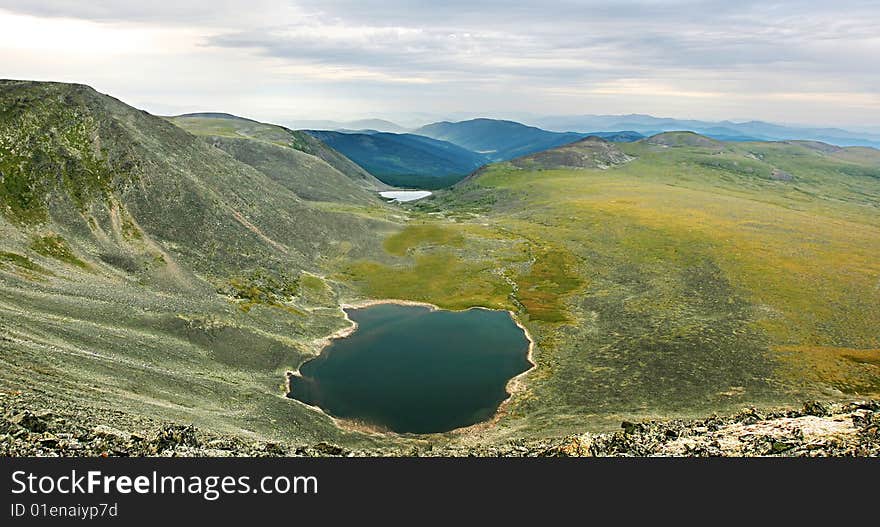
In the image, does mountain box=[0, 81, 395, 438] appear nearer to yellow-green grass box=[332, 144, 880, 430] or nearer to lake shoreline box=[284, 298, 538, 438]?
lake shoreline box=[284, 298, 538, 438]

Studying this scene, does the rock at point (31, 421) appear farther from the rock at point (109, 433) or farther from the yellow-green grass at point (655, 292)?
the yellow-green grass at point (655, 292)

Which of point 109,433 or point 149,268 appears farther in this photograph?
point 149,268

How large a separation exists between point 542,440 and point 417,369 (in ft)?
87.0

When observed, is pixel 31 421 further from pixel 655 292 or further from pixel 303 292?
pixel 655 292

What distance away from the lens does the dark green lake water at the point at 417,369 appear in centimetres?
6309

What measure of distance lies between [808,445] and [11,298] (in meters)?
82.3

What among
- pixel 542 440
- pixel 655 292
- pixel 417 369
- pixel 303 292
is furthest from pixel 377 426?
pixel 655 292

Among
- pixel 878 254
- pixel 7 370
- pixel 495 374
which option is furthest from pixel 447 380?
pixel 878 254

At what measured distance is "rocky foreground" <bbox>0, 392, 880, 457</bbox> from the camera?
1442 inches

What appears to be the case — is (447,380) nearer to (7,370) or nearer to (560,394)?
(560,394)

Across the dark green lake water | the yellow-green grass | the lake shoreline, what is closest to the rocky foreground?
the lake shoreline

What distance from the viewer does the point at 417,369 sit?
7506 centimetres

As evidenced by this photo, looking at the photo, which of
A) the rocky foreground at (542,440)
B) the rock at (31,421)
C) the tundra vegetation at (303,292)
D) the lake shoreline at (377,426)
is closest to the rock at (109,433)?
the rocky foreground at (542,440)

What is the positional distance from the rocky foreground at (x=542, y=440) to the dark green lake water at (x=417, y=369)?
34.3 ft
